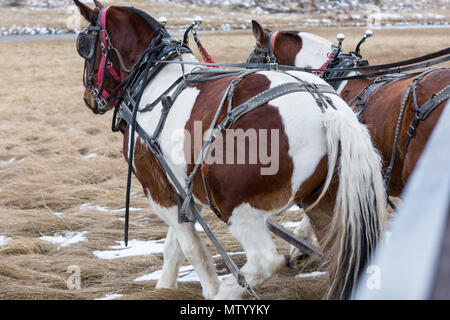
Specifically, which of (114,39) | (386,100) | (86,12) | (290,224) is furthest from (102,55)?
(290,224)

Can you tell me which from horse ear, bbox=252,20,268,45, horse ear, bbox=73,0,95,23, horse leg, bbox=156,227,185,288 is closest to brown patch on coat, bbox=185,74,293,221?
horse leg, bbox=156,227,185,288

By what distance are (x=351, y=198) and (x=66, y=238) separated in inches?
131

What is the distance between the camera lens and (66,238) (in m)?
4.79

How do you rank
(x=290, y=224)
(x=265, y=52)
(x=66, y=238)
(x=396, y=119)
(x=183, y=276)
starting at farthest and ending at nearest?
(x=290, y=224), (x=66, y=238), (x=265, y=52), (x=183, y=276), (x=396, y=119)

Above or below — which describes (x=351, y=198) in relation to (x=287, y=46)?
below

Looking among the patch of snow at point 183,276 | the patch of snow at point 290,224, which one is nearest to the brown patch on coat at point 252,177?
the patch of snow at point 183,276

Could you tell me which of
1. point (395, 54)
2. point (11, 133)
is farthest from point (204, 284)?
→ point (395, 54)

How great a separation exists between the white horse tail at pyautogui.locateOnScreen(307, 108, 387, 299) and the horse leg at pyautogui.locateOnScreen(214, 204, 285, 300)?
297mm

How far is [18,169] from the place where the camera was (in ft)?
22.7

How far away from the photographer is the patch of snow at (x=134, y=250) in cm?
440

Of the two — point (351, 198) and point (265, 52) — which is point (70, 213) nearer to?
point (265, 52)

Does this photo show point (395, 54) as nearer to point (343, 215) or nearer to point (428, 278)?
point (343, 215)

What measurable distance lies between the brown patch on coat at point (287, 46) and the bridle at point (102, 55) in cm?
165

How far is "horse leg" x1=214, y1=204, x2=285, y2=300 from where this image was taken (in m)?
2.43
